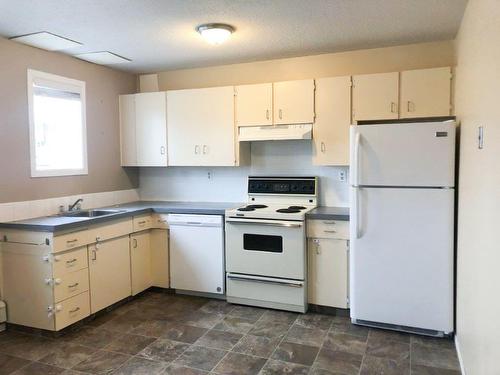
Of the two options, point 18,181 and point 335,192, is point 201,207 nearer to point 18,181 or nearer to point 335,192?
point 335,192

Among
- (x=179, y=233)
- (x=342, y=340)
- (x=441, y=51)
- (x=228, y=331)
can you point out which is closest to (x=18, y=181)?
(x=179, y=233)

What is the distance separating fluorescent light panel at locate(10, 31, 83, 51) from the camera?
3.21m

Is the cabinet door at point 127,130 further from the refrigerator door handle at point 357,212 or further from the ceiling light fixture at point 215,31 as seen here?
the refrigerator door handle at point 357,212

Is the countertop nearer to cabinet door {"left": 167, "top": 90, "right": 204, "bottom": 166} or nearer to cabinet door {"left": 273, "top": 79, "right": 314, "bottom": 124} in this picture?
cabinet door {"left": 167, "top": 90, "right": 204, "bottom": 166}

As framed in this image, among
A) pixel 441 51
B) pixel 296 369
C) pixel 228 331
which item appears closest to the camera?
pixel 296 369

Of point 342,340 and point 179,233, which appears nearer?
point 342,340

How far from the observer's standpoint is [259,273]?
3.68 m

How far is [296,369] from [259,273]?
1140 millimetres

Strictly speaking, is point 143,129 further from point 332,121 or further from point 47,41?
point 332,121

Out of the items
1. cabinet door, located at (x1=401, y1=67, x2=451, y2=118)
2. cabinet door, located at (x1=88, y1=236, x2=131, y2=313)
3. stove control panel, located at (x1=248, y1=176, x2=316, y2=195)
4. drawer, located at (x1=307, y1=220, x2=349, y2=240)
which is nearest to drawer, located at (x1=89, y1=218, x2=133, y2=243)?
cabinet door, located at (x1=88, y1=236, x2=131, y2=313)

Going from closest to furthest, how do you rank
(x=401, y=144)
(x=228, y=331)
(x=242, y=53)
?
1. (x=401, y=144)
2. (x=228, y=331)
3. (x=242, y=53)

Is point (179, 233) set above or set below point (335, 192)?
below

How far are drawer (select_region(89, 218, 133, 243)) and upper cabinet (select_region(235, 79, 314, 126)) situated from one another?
145 centimetres

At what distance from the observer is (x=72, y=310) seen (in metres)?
3.21
